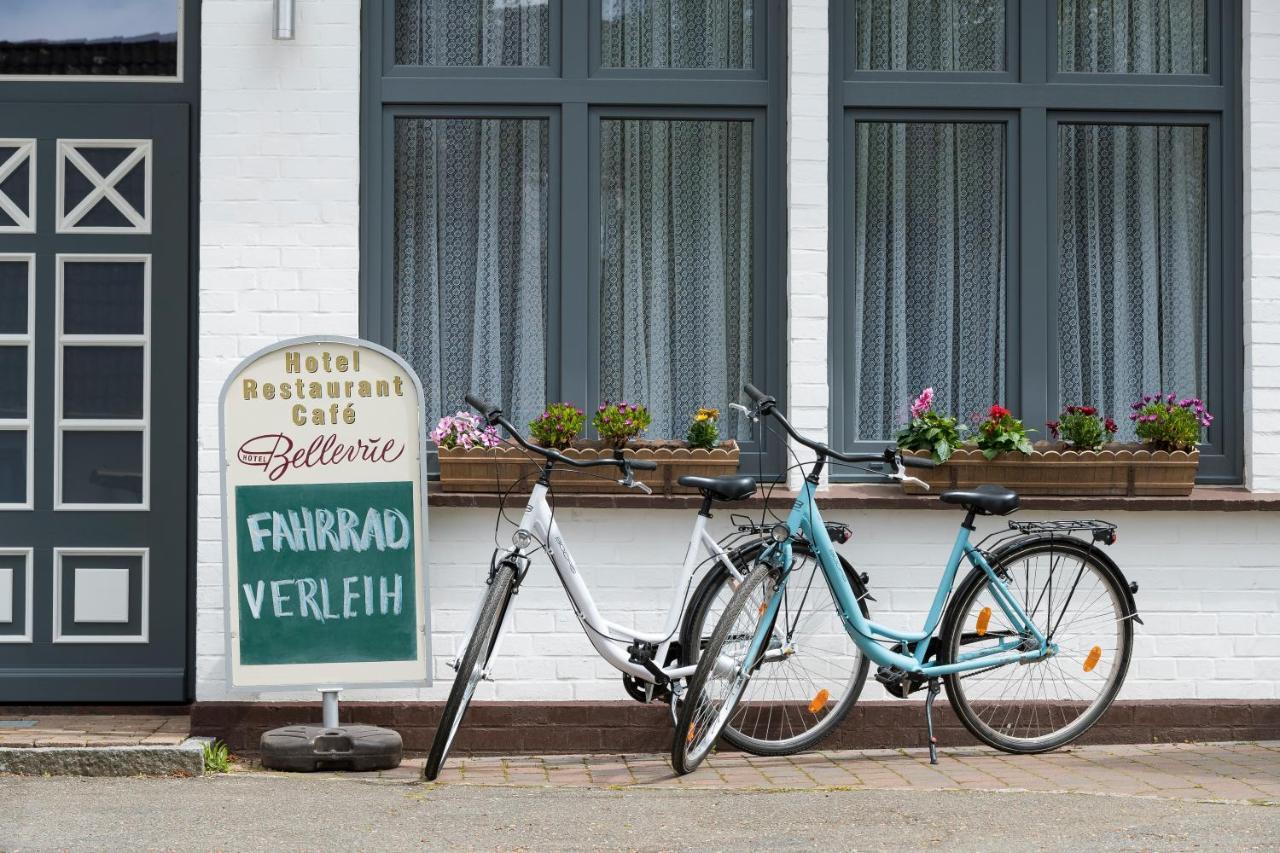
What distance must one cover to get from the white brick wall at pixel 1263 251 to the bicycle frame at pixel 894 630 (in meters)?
1.28

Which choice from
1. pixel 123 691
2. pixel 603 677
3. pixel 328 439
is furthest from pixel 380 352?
pixel 123 691

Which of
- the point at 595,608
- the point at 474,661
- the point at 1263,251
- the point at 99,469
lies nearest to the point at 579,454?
the point at 595,608

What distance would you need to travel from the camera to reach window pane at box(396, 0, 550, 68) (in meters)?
6.37

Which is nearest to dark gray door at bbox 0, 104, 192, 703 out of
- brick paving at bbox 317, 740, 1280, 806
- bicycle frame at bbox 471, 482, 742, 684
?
brick paving at bbox 317, 740, 1280, 806

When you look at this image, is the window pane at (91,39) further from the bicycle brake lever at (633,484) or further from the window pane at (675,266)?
the bicycle brake lever at (633,484)

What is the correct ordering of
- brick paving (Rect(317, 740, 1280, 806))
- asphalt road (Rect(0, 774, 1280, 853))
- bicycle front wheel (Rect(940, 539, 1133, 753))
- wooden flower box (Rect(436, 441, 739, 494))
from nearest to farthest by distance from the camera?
asphalt road (Rect(0, 774, 1280, 853)) < brick paving (Rect(317, 740, 1280, 806)) < bicycle front wheel (Rect(940, 539, 1133, 753)) < wooden flower box (Rect(436, 441, 739, 494))

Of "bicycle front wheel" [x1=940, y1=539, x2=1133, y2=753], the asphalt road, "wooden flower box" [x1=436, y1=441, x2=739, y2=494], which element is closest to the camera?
the asphalt road

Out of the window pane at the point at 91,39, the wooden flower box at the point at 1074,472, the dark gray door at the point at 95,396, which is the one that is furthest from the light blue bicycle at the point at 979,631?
the window pane at the point at 91,39

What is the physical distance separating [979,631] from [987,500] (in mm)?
473

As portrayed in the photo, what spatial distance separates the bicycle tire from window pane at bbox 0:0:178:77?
3.14 meters

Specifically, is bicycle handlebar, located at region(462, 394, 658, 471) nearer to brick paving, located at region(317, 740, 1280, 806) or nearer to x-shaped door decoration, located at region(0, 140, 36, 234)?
brick paving, located at region(317, 740, 1280, 806)

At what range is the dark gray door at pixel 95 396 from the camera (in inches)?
249

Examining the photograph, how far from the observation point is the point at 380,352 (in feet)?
18.3

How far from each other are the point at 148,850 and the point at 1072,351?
4.07m
